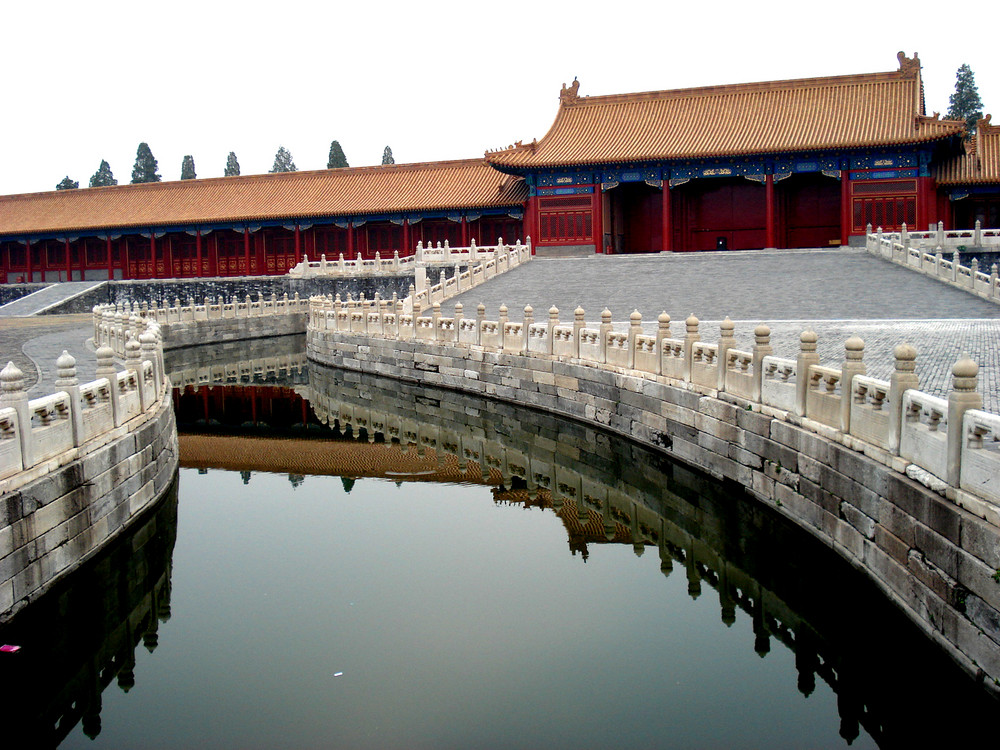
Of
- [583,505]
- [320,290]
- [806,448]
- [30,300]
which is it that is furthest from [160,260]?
[806,448]

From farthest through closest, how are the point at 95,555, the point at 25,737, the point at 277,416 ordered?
the point at 277,416 → the point at 95,555 → the point at 25,737

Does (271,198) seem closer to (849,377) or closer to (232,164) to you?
(232,164)

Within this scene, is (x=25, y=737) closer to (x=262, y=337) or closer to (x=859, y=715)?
(x=859, y=715)

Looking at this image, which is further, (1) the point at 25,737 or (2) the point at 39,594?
(2) the point at 39,594

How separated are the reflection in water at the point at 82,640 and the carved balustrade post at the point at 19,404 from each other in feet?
4.33

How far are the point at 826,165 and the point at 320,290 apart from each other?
65.4 feet

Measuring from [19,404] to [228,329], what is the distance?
2749cm

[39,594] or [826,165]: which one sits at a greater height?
[826,165]

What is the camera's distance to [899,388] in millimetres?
8203

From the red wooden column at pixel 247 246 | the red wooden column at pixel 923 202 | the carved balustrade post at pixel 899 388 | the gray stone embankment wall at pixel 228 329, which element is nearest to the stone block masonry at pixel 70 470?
the carved balustrade post at pixel 899 388

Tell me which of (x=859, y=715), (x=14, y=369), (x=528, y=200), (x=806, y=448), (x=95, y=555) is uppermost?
(x=528, y=200)

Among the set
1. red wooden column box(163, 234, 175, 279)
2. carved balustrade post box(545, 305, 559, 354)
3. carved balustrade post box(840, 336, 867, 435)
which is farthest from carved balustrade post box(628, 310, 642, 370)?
red wooden column box(163, 234, 175, 279)

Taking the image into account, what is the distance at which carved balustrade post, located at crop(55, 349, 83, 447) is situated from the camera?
367 inches

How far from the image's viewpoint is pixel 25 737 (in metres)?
6.84
